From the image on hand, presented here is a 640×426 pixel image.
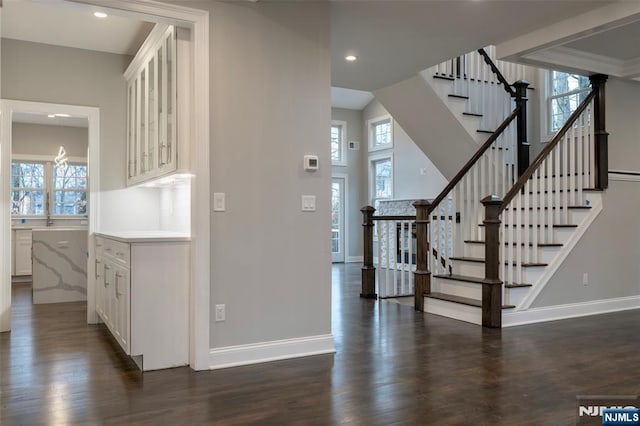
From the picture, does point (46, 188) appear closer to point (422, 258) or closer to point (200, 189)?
point (200, 189)

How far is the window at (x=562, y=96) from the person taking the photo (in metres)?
6.48

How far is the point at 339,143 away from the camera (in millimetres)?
11188

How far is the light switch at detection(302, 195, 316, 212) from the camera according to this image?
3662mm

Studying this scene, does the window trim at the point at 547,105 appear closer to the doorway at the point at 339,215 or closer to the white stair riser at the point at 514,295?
the white stair riser at the point at 514,295

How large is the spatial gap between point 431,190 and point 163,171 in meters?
6.20

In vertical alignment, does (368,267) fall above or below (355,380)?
above

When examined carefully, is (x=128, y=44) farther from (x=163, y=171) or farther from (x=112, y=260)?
(x=112, y=260)

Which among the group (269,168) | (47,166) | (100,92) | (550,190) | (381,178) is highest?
(100,92)

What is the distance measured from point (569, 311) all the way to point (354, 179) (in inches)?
265

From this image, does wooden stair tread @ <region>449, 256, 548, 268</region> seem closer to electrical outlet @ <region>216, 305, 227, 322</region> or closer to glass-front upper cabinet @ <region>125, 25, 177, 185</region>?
electrical outlet @ <region>216, 305, 227, 322</region>

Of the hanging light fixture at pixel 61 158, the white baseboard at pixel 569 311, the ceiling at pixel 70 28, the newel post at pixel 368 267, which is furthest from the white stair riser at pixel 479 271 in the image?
the hanging light fixture at pixel 61 158

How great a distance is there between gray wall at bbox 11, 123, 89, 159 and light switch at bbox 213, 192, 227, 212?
22.6 ft

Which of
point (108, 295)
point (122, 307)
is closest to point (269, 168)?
point (122, 307)

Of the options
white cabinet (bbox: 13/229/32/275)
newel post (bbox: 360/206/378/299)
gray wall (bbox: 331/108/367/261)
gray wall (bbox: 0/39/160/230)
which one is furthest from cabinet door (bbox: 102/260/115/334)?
gray wall (bbox: 331/108/367/261)
